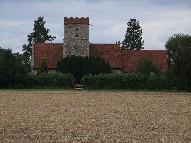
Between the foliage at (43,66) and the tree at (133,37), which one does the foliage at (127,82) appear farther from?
the tree at (133,37)

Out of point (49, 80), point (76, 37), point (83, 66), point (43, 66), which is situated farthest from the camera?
point (76, 37)

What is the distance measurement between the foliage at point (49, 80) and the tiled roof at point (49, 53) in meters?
13.7

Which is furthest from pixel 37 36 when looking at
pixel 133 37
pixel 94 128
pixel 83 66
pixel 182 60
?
pixel 94 128

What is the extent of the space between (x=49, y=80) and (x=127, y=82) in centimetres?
974

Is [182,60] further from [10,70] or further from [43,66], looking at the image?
[43,66]

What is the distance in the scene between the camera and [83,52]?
74312 millimetres

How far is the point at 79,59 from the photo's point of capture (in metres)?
69.6

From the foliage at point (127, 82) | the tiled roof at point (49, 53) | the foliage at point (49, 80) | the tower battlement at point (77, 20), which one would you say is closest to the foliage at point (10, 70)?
the foliage at point (49, 80)

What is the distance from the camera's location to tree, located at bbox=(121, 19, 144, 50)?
351ft

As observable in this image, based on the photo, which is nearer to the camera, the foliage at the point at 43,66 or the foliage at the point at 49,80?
the foliage at the point at 49,80

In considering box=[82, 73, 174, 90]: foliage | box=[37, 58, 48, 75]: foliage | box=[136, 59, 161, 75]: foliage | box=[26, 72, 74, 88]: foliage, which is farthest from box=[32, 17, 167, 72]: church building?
box=[82, 73, 174, 90]: foliage

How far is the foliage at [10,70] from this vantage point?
59.0 meters

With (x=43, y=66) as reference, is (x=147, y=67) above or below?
below

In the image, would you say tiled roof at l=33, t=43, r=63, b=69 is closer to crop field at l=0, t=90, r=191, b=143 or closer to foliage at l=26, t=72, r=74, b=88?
foliage at l=26, t=72, r=74, b=88
